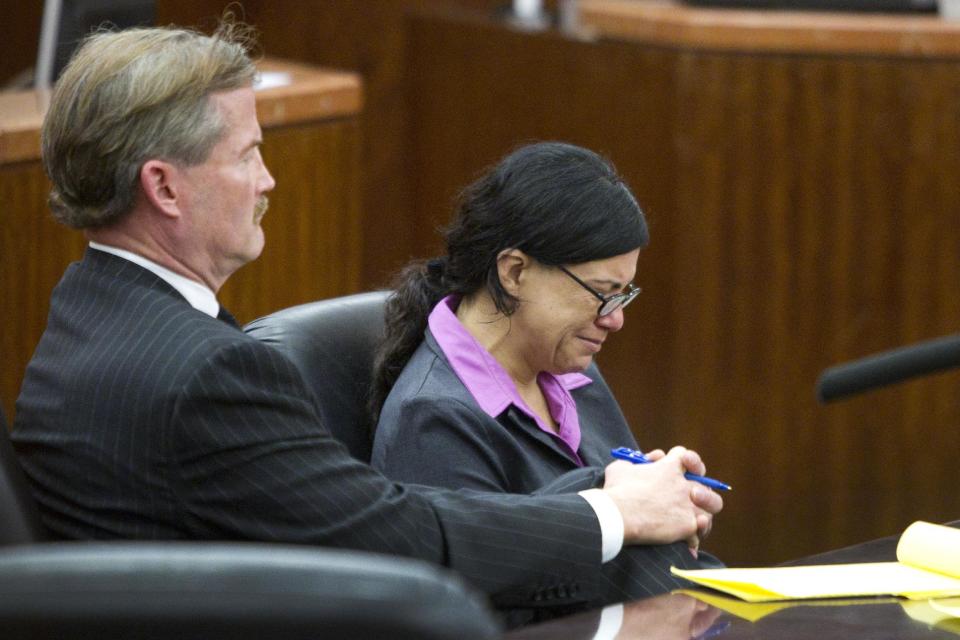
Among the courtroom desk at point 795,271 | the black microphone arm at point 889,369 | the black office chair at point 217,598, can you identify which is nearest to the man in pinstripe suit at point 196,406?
the black microphone arm at point 889,369

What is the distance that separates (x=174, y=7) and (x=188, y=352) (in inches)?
113

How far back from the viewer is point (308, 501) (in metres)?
1.38

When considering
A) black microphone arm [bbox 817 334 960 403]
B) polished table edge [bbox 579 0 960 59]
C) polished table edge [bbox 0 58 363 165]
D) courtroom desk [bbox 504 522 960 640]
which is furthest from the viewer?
polished table edge [bbox 579 0 960 59]

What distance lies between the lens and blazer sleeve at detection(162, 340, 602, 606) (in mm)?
1362

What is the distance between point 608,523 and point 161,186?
1.85 ft

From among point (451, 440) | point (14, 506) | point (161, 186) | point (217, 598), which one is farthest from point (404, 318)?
point (217, 598)

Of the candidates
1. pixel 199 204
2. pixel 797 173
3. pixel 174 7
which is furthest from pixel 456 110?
pixel 199 204

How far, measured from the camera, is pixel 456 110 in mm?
4223

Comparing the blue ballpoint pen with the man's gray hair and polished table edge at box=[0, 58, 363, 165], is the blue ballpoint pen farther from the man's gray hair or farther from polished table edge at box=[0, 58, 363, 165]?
polished table edge at box=[0, 58, 363, 165]

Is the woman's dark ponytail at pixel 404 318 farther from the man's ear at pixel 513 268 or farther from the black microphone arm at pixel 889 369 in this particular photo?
the black microphone arm at pixel 889 369

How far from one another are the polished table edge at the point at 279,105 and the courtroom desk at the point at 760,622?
1.59 meters

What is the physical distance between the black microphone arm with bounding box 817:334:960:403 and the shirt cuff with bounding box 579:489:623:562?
0.49 metres

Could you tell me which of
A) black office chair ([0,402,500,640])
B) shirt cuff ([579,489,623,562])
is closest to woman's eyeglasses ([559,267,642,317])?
shirt cuff ([579,489,623,562])

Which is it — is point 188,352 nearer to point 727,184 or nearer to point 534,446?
point 534,446
